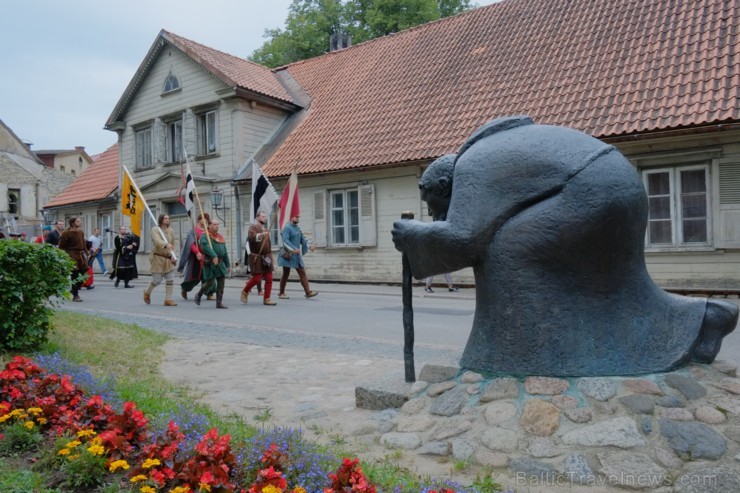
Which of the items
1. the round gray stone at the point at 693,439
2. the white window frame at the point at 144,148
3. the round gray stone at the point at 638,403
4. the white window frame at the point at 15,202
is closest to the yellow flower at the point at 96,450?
the round gray stone at the point at 638,403

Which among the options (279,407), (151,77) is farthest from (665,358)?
(151,77)

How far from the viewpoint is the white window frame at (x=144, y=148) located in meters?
24.6

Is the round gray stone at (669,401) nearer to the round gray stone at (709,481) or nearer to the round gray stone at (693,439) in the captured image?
the round gray stone at (693,439)

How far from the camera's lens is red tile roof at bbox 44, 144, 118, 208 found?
2731 cm

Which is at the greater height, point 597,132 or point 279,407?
point 597,132

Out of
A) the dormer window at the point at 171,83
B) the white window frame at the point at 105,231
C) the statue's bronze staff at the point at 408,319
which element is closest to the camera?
the statue's bronze staff at the point at 408,319

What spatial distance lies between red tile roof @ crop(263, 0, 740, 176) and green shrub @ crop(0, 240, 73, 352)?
10.6m

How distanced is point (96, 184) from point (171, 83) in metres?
8.07

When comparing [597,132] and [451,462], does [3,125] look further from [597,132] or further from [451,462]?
[451,462]

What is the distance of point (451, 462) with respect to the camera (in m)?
3.38

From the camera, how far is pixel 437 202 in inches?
163

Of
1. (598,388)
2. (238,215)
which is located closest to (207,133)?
(238,215)

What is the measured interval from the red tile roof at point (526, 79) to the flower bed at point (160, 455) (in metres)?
11.5

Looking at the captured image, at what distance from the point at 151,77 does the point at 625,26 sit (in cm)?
1719
